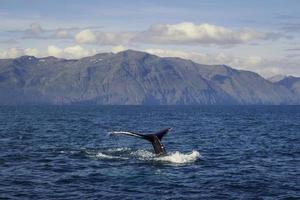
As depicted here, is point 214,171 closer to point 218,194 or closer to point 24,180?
point 218,194

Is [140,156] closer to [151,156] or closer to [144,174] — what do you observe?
[151,156]

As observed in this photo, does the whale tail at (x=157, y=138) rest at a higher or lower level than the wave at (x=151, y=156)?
higher

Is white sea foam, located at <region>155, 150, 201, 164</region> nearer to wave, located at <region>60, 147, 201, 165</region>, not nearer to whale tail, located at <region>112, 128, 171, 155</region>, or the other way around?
wave, located at <region>60, 147, 201, 165</region>

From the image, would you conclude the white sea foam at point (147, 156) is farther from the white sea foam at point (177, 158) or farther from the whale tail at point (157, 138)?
the whale tail at point (157, 138)

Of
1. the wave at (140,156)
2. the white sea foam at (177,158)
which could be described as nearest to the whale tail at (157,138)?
the wave at (140,156)

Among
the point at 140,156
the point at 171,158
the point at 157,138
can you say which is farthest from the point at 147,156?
the point at 157,138

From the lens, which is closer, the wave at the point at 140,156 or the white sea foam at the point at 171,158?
the white sea foam at the point at 171,158

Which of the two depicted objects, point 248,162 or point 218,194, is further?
point 248,162

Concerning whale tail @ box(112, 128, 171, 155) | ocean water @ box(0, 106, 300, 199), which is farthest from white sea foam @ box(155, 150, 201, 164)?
whale tail @ box(112, 128, 171, 155)

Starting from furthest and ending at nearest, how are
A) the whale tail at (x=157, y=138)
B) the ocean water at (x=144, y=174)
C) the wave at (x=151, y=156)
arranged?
the wave at (x=151, y=156) → the whale tail at (x=157, y=138) → the ocean water at (x=144, y=174)

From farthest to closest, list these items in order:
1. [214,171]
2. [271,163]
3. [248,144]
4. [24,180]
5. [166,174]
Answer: [248,144], [271,163], [214,171], [166,174], [24,180]

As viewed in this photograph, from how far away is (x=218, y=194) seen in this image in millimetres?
28766

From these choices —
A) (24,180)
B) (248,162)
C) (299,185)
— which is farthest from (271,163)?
(24,180)

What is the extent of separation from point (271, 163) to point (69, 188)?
18.1m
